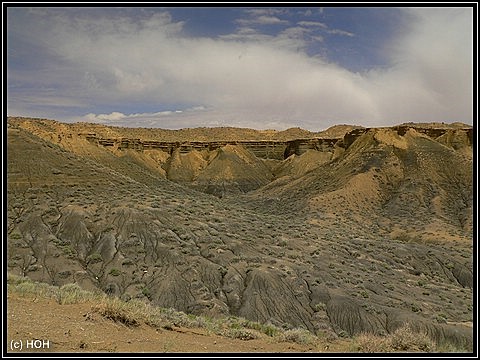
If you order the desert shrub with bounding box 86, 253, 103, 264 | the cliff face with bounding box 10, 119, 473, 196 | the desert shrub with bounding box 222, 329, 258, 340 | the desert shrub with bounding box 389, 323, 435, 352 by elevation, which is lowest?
the desert shrub with bounding box 86, 253, 103, 264

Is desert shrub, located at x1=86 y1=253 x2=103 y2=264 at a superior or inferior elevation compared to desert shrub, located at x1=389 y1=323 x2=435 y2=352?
inferior

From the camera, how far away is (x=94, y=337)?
7.62 meters

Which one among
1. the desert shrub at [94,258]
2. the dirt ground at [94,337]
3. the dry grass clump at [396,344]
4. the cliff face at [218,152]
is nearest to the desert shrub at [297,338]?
the dirt ground at [94,337]

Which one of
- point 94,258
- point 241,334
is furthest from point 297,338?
point 94,258

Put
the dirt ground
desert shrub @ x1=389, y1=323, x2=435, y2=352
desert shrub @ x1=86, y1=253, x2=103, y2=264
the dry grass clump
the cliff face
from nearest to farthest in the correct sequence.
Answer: the dirt ground < the dry grass clump < desert shrub @ x1=389, y1=323, x2=435, y2=352 < desert shrub @ x1=86, y1=253, x2=103, y2=264 < the cliff face

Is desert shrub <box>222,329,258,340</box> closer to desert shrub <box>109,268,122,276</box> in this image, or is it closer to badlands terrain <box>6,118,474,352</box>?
badlands terrain <box>6,118,474,352</box>

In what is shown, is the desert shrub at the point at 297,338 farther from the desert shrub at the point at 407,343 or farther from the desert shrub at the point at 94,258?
the desert shrub at the point at 94,258

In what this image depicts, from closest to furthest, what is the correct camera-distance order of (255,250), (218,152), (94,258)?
1. (94,258)
2. (255,250)
3. (218,152)

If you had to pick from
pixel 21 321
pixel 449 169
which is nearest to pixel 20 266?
pixel 21 321

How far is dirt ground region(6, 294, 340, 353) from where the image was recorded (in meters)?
7.16

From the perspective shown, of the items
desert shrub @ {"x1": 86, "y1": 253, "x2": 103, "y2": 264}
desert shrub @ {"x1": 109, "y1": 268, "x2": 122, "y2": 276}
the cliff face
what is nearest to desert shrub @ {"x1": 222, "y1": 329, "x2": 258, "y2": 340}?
desert shrub @ {"x1": 109, "y1": 268, "x2": 122, "y2": 276}

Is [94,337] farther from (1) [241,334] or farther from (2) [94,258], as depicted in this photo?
(2) [94,258]

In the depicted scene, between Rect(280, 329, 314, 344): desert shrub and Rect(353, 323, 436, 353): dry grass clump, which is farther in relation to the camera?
Rect(280, 329, 314, 344): desert shrub

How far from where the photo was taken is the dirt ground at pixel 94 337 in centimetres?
716
